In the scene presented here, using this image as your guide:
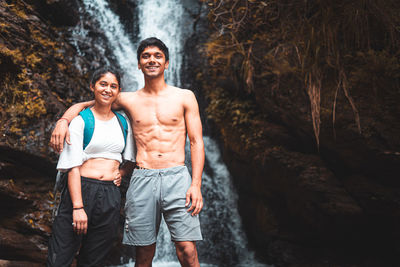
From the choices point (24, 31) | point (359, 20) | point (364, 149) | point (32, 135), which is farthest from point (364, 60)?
point (24, 31)

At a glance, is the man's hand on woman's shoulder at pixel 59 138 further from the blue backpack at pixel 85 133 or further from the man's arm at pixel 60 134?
the blue backpack at pixel 85 133

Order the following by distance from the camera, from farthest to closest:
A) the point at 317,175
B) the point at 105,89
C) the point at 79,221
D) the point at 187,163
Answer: the point at 187,163 → the point at 317,175 → the point at 105,89 → the point at 79,221

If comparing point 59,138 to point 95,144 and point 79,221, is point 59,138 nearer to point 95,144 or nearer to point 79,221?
point 95,144

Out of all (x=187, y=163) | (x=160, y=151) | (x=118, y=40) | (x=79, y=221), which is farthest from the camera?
(x=118, y=40)

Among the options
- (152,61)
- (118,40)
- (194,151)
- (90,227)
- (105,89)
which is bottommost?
(90,227)

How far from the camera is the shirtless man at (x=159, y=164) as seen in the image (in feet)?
8.21

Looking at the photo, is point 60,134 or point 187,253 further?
point 187,253

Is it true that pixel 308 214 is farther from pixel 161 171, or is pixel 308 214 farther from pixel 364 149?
pixel 161 171

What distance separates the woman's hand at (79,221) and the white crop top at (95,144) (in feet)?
1.13

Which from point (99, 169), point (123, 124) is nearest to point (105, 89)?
point (123, 124)

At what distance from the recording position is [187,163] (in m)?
6.63

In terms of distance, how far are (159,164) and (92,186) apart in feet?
1.87

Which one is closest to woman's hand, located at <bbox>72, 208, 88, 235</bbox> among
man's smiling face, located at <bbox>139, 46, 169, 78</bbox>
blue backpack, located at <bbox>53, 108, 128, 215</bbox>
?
blue backpack, located at <bbox>53, 108, 128, 215</bbox>

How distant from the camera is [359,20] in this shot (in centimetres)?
400
